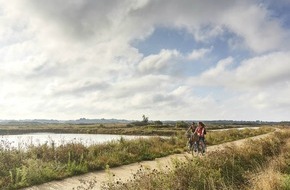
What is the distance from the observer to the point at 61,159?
18.3 m

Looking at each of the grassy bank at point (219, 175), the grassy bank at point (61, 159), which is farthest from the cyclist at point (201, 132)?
the grassy bank at point (219, 175)

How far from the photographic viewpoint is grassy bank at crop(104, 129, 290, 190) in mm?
11516

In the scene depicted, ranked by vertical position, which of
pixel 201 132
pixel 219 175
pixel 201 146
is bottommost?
pixel 219 175

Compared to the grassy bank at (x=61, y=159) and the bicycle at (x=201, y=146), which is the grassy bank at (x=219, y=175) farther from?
the grassy bank at (x=61, y=159)

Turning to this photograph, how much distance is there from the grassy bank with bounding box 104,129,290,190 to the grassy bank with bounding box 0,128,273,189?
9.58 feet

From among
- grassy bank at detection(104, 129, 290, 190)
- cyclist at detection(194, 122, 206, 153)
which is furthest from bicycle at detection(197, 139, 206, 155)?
grassy bank at detection(104, 129, 290, 190)

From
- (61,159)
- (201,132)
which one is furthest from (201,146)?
(61,159)

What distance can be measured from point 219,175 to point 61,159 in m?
7.89

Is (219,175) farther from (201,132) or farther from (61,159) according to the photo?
(201,132)

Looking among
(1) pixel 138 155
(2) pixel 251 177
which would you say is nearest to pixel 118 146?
(1) pixel 138 155

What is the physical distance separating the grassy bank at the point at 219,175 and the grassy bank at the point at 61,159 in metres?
2.92

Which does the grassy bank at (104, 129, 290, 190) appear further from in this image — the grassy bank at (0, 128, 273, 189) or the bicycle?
the grassy bank at (0, 128, 273, 189)

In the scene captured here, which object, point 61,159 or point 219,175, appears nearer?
point 219,175

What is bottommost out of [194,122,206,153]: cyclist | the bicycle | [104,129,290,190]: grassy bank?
[104,129,290,190]: grassy bank
